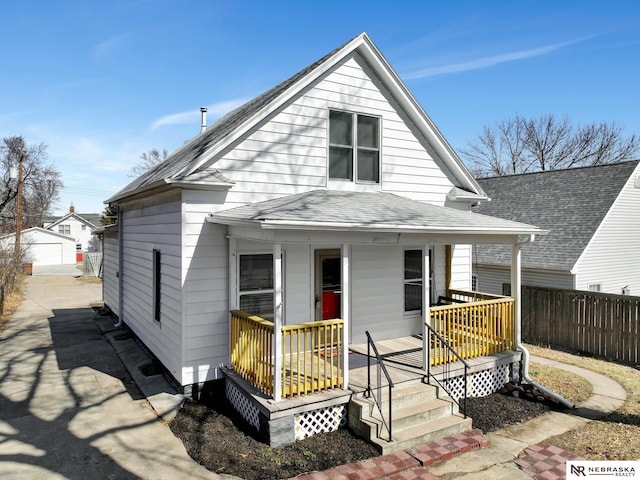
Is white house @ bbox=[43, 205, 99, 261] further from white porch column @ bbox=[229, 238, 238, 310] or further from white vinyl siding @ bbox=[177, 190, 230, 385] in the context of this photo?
white porch column @ bbox=[229, 238, 238, 310]

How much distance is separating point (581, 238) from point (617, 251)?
6.88 ft

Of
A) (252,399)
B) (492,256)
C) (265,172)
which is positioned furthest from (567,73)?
(252,399)

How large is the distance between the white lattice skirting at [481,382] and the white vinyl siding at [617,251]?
7400 mm

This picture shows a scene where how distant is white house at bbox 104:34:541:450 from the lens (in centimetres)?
630

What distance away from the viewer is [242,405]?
6547mm

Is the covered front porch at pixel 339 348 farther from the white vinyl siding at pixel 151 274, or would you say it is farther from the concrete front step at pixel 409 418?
the white vinyl siding at pixel 151 274

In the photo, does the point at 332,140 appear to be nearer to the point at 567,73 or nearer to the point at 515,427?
the point at 515,427

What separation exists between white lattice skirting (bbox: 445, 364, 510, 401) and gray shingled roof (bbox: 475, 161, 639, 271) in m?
7.26

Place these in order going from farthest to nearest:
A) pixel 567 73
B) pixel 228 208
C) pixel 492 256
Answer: pixel 567 73, pixel 492 256, pixel 228 208

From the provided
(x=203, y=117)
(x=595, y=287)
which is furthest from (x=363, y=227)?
(x=595, y=287)

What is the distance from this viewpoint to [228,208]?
7.34 m

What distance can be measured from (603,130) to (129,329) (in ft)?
142

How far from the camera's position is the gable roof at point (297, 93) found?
7164mm

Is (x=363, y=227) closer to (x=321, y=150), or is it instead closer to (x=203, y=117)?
(x=321, y=150)
